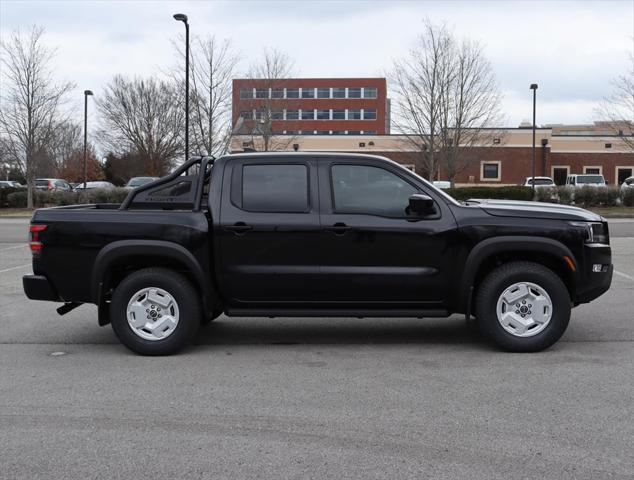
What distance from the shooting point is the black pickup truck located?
20.1ft

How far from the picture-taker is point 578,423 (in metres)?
4.43

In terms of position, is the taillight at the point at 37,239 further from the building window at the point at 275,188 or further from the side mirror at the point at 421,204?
the side mirror at the point at 421,204

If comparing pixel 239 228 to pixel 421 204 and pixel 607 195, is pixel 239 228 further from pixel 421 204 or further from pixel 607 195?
pixel 607 195

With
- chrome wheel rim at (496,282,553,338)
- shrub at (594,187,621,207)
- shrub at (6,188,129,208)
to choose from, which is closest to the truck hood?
chrome wheel rim at (496,282,553,338)

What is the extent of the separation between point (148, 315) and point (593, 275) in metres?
4.02

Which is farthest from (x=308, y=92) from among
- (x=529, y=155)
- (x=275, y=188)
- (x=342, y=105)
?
(x=275, y=188)

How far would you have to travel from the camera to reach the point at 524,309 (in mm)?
6203

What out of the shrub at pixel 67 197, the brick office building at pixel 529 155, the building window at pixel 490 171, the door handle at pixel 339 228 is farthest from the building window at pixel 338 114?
the door handle at pixel 339 228

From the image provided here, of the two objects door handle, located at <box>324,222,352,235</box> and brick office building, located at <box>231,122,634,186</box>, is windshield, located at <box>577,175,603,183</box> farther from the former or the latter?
door handle, located at <box>324,222,352,235</box>

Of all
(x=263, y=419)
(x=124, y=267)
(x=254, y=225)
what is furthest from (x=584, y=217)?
(x=124, y=267)

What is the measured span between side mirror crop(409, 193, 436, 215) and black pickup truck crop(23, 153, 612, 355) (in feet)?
0.04

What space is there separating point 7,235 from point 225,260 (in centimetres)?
1647

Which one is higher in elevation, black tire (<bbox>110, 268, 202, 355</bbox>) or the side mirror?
the side mirror

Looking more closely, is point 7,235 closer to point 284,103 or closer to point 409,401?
point 409,401
